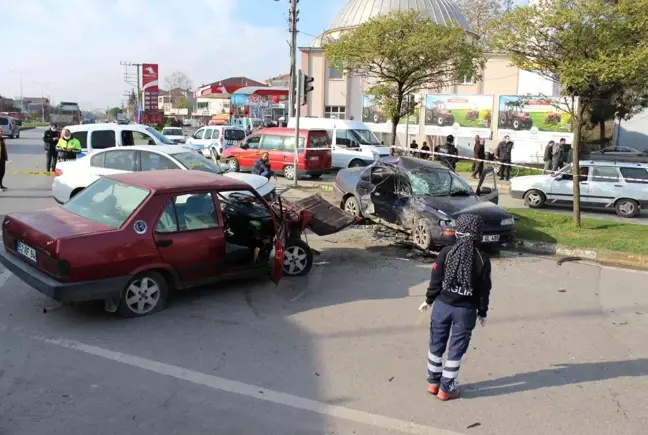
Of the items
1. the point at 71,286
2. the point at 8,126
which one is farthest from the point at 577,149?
the point at 8,126

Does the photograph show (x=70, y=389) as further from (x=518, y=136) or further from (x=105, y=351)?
(x=518, y=136)

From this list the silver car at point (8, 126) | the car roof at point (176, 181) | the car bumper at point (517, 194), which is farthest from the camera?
the silver car at point (8, 126)

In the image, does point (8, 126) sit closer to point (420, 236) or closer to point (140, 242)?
point (420, 236)

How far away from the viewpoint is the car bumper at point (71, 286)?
18.0 feet

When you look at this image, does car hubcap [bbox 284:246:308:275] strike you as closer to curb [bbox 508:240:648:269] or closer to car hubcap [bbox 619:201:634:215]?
curb [bbox 508:240:648:269]

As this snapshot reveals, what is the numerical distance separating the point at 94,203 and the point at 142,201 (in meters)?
0.74

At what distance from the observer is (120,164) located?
11578mm

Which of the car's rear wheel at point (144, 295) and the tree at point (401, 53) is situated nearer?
the car's rear wheel at point (144, 295)

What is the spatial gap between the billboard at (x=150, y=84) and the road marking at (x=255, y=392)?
5468 centimetres

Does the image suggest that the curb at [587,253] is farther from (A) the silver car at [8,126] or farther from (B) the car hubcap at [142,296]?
(A) the silver car at [8,126]

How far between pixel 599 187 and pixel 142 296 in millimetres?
13595

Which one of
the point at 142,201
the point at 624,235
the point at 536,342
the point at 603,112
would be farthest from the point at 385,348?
the point at 603,112

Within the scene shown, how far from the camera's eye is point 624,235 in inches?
445

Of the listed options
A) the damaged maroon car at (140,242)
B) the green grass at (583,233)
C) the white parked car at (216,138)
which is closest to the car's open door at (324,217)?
the damaged maroon car at (140,242)
